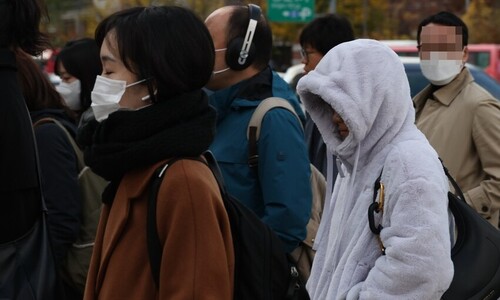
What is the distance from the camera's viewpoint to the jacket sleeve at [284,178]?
345 cm

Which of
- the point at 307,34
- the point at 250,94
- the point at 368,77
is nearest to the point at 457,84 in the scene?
the point at 307,34

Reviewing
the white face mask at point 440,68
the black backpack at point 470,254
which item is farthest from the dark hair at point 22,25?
the white face mask at point 440,68

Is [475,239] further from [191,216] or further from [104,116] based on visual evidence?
[104,116]

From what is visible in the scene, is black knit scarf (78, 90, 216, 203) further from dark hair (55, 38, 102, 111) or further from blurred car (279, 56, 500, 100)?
blurred car (279, 56, 500, 100)

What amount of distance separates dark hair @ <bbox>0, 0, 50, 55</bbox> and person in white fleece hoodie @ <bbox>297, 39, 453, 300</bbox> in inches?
36.3

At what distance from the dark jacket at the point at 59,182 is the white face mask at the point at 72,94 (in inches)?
30.6

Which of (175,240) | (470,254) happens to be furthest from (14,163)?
(470,254)

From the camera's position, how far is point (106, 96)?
7.94 ft

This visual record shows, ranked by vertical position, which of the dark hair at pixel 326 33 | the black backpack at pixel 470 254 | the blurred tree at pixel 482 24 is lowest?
the blurred tree at pixel 482 24

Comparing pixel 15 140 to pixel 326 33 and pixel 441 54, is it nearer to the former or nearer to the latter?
pixel 441 54

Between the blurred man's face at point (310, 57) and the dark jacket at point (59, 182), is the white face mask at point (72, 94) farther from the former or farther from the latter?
the blurred man's face at point (310, 57)

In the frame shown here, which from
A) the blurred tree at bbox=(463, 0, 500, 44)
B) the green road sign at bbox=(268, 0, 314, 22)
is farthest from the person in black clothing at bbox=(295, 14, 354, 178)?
the blurred tree at bbox=(463, 0, 500, 44)

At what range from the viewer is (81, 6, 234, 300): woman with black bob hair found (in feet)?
7.29

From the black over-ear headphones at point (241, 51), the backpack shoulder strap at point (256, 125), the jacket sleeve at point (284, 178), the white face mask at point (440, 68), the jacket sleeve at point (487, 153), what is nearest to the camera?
the jacket sleeve at point (284, 178)
